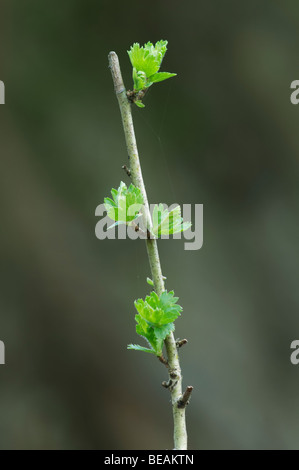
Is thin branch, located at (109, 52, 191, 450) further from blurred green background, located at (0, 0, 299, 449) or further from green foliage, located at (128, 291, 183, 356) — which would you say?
blurred green background, located at (0, 0, 299, 449)

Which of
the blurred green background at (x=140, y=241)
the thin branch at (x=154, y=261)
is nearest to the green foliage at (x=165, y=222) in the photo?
the thin branch at (x=154, y=261)

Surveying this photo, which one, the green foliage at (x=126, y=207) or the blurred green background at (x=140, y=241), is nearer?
the green foliage at (x=126, y=207)

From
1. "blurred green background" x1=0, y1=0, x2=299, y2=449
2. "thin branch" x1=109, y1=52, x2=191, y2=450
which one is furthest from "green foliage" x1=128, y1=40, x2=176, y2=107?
"blurred green background" x1=0, y1=0, x2=299, y2=449

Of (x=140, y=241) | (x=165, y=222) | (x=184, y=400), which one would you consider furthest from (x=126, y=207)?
(x=140, y=241)

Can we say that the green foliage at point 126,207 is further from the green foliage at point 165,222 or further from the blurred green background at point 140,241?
the blurred green background at point 140,241

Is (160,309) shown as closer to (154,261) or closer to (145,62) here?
(154,261)
